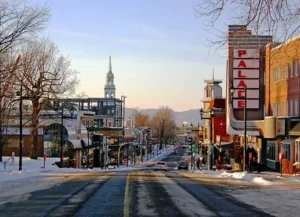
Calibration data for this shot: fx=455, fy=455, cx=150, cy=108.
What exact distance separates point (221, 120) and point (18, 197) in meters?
59.2

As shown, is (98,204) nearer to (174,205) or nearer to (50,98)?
(174,205)

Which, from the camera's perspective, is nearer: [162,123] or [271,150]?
[271,150]

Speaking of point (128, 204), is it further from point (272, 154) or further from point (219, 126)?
point (219, 126)

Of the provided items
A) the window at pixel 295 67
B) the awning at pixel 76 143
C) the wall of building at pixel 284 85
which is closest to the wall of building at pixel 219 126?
the awning at pixel 76 143

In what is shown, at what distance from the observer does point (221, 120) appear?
73312 mm

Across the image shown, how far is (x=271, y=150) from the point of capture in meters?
43.1

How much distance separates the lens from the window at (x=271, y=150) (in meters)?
41.9

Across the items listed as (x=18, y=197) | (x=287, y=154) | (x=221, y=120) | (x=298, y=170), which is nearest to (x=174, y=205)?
(x=18, y=197)

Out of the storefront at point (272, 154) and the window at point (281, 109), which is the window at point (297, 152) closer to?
the storefront at point (272, 154)

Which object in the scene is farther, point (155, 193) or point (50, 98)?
point (50, 98)

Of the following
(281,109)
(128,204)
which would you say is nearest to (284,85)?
(281,109)

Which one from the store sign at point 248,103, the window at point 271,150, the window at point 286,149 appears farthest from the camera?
the store sign at point 248,103

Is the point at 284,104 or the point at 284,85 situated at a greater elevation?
the point at 284,85

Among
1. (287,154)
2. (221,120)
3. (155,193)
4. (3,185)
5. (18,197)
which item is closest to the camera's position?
(18,197)
